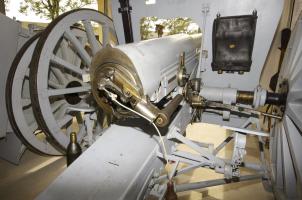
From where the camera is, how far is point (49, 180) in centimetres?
230

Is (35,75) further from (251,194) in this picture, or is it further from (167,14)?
(251,194)

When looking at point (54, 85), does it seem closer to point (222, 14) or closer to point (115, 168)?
point (115, 168)

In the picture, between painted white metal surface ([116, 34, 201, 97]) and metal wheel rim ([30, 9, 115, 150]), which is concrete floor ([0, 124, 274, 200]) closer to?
metal wheel rim ([30, 9, 115, 150])

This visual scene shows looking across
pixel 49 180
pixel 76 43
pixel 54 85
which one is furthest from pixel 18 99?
pixel 49 180

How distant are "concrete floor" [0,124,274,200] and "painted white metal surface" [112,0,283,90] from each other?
101 cm

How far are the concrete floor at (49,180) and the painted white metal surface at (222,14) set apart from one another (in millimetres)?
1013

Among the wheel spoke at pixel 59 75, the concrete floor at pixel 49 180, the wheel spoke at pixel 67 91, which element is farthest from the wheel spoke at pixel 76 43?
the concrete floor at pixel 49 180

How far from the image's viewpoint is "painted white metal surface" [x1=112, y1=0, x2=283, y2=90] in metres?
1.80

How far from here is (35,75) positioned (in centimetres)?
175

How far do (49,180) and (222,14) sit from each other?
2462mm

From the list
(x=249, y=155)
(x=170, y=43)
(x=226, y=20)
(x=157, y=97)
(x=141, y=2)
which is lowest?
(x=249, y=155)

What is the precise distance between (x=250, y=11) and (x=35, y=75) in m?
1.92

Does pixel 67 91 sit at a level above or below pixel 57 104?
above

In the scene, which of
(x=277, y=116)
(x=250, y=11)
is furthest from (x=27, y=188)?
(x=250, y=11)
